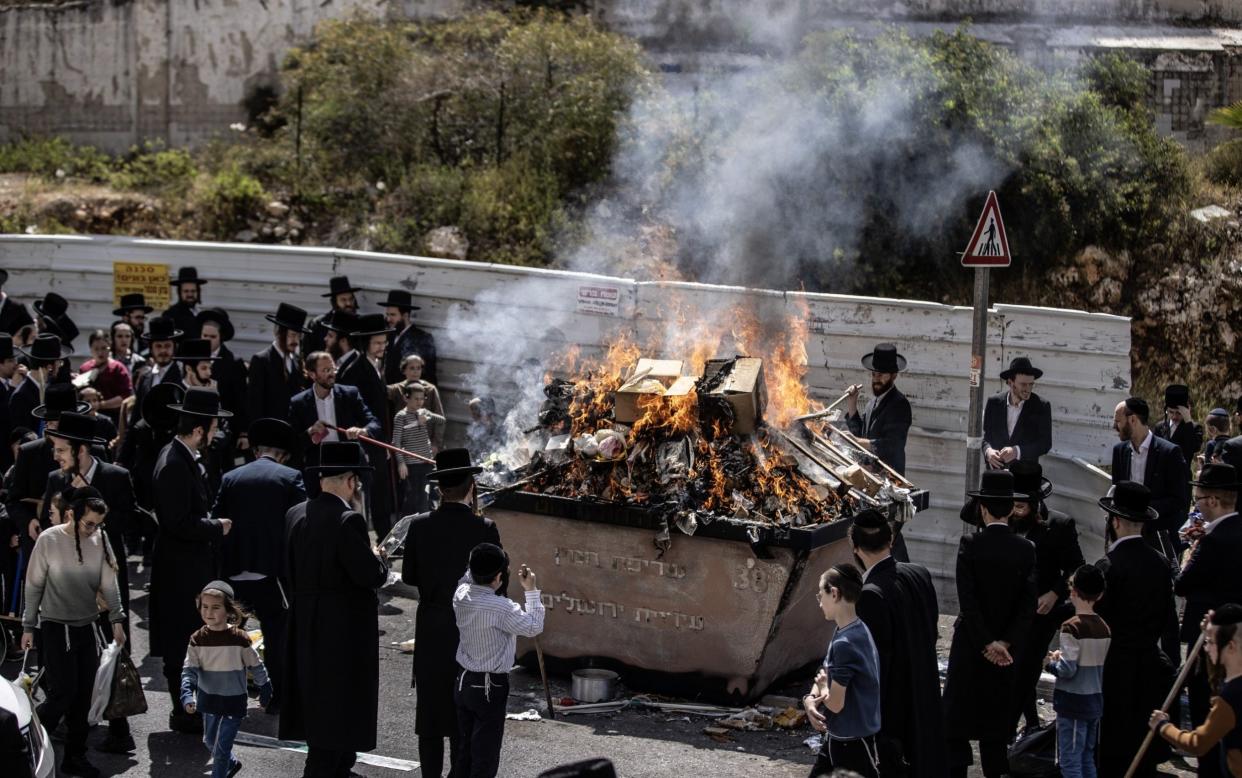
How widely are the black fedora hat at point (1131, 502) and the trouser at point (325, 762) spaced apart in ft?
14.2

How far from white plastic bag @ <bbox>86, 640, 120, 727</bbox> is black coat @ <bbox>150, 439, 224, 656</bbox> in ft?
2.45

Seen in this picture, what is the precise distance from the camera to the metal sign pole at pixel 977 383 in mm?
10750

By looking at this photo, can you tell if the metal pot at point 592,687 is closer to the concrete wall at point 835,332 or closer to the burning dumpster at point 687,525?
the burning dumpster at point 687,525

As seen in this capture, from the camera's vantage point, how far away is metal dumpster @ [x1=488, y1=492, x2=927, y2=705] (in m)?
8.96

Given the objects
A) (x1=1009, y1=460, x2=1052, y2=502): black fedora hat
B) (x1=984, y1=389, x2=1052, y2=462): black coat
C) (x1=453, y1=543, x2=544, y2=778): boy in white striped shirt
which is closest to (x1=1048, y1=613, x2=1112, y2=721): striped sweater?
(x1=1009, y1=460, x2=1052, y2=502): black fedora hat

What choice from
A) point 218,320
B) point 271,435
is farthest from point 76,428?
point 218,320

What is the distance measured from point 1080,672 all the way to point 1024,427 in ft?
12.6

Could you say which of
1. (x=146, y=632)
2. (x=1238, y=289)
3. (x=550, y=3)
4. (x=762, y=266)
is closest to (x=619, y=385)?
(x=146, y=632)

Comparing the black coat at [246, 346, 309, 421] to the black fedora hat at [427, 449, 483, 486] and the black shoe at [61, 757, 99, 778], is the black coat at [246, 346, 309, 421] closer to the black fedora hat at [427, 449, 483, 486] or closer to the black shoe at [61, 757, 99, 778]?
the black shoe at [61, 757, 99, 778]

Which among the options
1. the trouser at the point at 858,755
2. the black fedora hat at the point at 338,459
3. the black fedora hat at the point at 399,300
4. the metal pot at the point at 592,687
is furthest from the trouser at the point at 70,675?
the black fedora hat at the point at 399,300

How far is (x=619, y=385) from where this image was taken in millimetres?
10023

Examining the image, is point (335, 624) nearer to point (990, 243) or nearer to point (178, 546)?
point (178, 546)

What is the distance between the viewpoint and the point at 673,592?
9227 mm

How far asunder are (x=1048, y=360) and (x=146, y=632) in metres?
7.19
